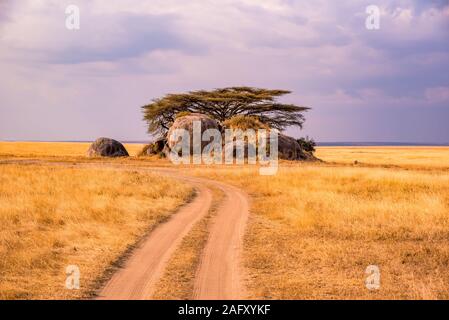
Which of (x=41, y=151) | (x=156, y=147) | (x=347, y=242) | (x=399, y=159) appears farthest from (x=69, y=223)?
(x=41, y=151)

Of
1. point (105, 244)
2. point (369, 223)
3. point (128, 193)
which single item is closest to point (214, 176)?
point (128, 193)

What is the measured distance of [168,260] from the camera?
997 cm

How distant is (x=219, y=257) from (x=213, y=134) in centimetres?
3474

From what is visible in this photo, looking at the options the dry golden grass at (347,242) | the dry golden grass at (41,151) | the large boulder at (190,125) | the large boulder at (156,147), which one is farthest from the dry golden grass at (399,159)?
the dry golden grass at (41,151)

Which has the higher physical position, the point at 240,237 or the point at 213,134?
the point at 213,134

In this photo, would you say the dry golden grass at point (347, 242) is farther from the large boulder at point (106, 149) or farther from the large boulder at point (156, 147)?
the large boulder at point (106, 149)

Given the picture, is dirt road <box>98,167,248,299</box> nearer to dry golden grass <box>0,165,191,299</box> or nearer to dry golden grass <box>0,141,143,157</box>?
dry golden grass <box>0,165,191,299</box>

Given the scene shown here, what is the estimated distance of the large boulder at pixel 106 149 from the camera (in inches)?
1964

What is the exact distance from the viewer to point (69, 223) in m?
13.6

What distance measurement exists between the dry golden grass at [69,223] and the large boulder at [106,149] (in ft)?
80.7

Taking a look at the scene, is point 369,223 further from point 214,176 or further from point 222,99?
point 222,99

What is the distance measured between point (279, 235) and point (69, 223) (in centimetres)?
609

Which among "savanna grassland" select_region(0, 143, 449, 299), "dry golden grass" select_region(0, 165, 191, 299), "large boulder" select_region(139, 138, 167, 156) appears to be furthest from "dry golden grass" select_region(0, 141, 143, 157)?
"savanna grassland" select_region(0, 143, 449, 299)

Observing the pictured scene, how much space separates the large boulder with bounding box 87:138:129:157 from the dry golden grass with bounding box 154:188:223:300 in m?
38.1
